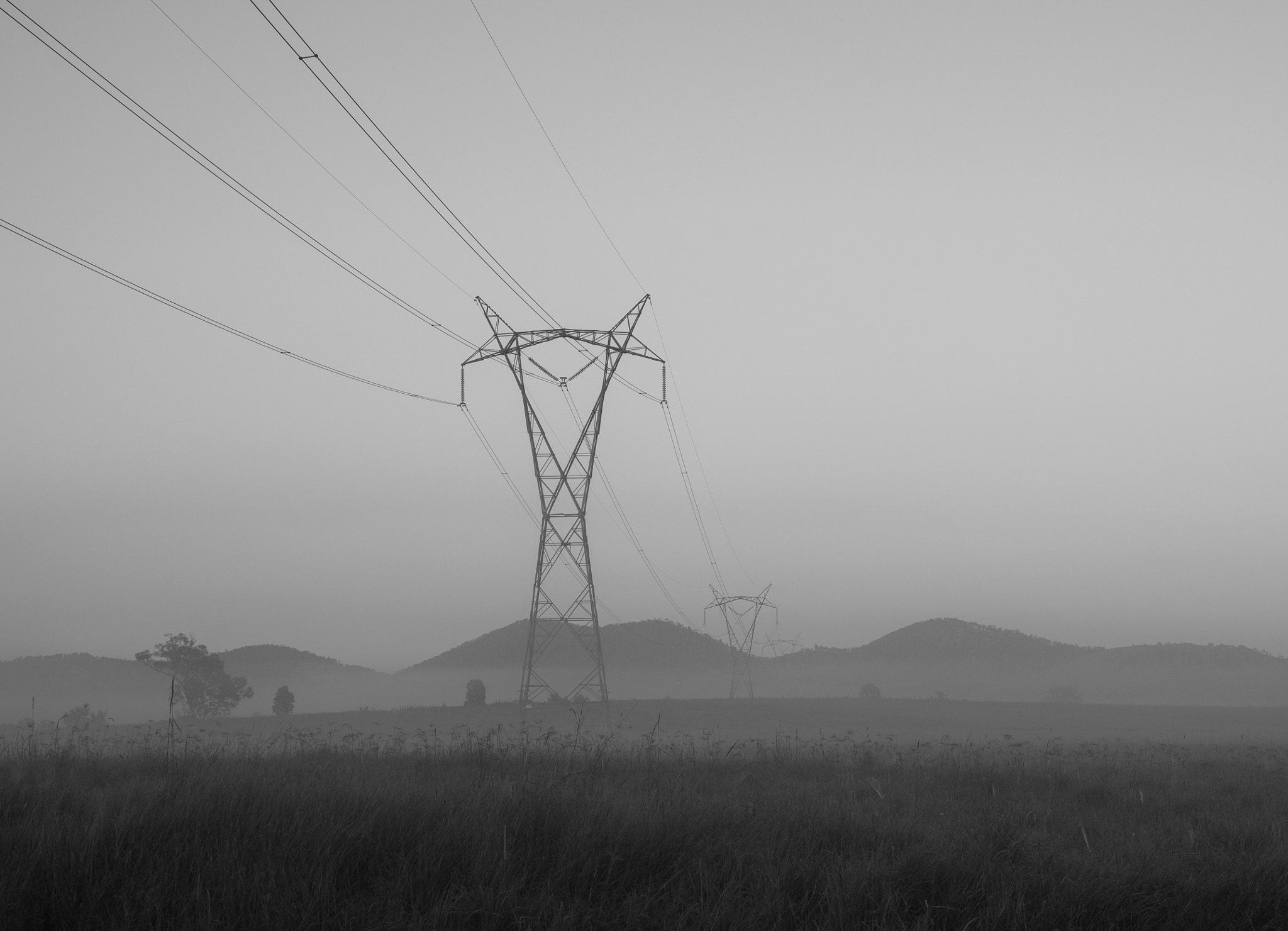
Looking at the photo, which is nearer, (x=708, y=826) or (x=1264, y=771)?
(x=708, y=826)

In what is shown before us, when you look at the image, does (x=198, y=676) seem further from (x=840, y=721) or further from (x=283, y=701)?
(x=840, y=721)

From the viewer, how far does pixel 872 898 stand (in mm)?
6312

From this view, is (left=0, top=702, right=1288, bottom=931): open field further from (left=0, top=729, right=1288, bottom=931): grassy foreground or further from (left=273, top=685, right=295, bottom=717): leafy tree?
(left=273, top=685, right=295, bottom=717): leafy tree

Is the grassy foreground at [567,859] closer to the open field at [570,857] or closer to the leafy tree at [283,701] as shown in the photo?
the open field at [570,857]

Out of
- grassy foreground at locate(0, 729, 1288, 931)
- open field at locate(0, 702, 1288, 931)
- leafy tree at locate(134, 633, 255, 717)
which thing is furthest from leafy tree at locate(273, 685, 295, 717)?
grassy foreground at locate(0, 729, 1288, 931)

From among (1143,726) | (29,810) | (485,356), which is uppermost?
(485,356)

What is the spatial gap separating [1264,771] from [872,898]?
49.0 feet

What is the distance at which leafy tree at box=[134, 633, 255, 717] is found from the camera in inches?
3125

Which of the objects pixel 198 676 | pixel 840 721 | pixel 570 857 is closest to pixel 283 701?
pixel 198 676

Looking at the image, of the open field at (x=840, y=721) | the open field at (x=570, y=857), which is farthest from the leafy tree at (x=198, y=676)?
the open field at (x=570, y=857)

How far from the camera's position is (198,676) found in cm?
8006

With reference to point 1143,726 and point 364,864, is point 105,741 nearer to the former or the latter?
point 364,864

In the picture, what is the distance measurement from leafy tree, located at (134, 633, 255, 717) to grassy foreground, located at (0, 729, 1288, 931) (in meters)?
78.8

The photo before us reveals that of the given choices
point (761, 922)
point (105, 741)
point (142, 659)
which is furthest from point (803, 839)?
point (142, 659)
